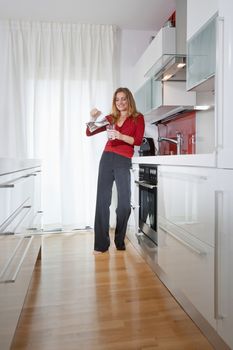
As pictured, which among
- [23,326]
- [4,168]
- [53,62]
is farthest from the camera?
[53,62]

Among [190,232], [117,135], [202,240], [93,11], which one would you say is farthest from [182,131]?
[202,240]

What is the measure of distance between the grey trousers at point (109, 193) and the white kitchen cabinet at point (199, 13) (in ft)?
3.77

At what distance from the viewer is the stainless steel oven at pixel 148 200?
7.87ft

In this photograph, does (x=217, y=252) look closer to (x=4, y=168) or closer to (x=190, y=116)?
(x=4, y=168)

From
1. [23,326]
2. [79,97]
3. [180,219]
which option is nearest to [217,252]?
[180,219]

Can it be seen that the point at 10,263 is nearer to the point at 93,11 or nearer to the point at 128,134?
the point at 128,134

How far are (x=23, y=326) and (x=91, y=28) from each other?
3.17 meters

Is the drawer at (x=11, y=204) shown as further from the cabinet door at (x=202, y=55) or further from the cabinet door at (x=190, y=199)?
the cabinet door at (x=202, y=55)

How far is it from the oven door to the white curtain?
3.12ft

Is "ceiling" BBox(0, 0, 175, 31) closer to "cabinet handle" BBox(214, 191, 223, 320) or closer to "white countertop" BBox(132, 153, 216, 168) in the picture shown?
"white countertop" BBox(132, 153, 216, 168)

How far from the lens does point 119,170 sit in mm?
2697

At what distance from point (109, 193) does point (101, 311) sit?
1.23 meters

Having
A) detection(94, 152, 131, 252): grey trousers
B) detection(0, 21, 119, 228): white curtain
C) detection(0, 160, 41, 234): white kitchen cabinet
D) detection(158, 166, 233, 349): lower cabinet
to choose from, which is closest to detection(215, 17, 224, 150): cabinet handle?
detection(158, 166, 233, 349): lower cabinet

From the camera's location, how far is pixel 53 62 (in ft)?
11.5
